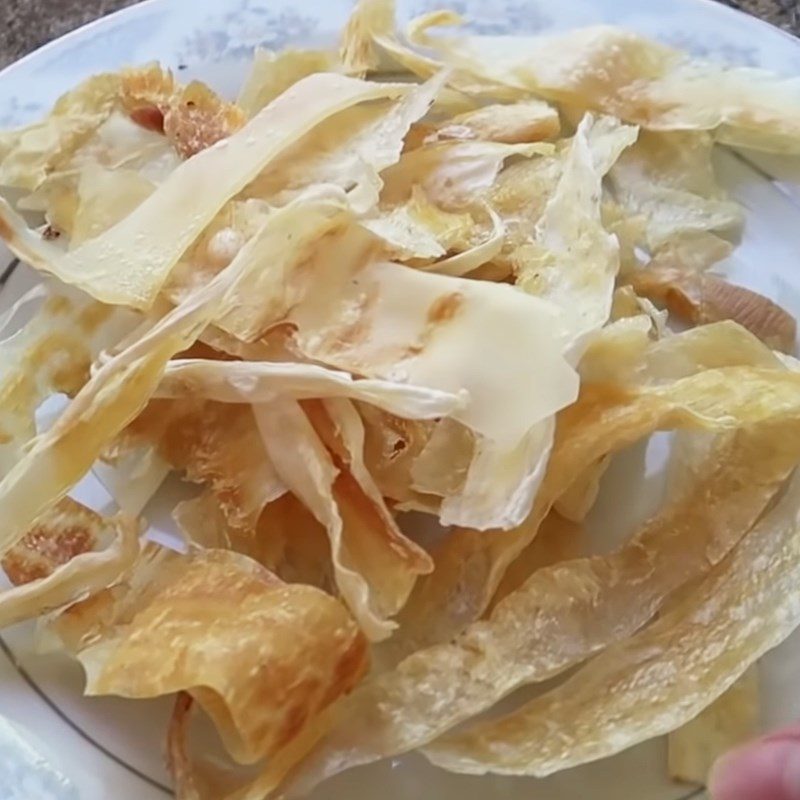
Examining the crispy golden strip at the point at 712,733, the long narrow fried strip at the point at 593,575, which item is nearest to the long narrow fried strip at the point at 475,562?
the long narrow fried strip at the point at 593,575

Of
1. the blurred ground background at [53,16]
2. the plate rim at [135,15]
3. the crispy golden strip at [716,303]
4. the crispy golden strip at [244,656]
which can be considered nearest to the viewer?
the crispy golden strip at [244,656]

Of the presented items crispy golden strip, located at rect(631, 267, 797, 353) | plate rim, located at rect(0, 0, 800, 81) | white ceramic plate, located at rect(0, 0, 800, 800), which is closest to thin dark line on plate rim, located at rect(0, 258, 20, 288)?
white ceramic plate, located at rect(0, 0, 800, 800)

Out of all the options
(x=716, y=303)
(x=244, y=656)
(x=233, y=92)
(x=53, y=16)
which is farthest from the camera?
(x=53, y=16)

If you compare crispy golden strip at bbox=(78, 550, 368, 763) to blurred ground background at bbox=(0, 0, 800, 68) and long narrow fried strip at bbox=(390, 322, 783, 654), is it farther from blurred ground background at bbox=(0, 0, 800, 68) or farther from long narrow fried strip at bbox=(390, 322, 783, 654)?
blurred ground background at bbox=(0, 0, 800, 68)

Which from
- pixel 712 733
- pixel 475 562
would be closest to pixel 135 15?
pixel 475 562

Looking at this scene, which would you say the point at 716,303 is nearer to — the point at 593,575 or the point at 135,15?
the point at 593,575

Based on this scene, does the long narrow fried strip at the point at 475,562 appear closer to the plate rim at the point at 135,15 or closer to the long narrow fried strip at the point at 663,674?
the long narrow fried strip at the point at 663,674

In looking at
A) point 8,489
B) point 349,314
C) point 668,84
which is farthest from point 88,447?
point 668,84
